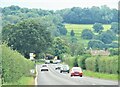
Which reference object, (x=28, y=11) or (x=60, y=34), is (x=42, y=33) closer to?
(x=28, y=11)

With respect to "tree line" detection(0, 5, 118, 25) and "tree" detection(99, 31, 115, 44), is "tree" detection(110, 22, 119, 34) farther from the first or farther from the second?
"tree" detection(99, 31, 115, 44)

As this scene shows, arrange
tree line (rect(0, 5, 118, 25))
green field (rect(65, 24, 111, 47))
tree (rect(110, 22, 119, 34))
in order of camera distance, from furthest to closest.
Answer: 1. green field (rect(65, 24, 111, 47))
2. tree (rect(110, 22, 119, 34))
3. tree line (rect(0, 5, 118, 25))

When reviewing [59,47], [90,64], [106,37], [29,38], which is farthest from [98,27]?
[90,64]

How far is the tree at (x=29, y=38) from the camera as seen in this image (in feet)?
394

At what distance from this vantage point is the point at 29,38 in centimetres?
12606

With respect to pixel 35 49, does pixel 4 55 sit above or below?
above

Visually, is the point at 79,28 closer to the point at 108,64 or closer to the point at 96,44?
the point at 96,44

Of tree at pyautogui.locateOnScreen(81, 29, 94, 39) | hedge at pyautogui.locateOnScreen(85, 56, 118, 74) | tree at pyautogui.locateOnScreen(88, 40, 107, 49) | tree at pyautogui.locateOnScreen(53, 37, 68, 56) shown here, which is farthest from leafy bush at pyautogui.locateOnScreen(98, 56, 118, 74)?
tree at pyautogui.locateOnScreen(53, 37, 68, 56)

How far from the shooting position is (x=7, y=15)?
155125 millimetres

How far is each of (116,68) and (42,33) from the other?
71.8 meters

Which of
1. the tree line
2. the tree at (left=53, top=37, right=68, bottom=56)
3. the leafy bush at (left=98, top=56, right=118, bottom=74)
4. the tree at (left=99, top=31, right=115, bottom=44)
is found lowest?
the tree at (left=53, top=37, right=68, bottom=56)

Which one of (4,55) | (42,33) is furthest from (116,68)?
(42,33)

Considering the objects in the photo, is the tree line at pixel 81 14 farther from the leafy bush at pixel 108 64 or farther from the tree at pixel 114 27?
the leafy bush at pixel 108 64

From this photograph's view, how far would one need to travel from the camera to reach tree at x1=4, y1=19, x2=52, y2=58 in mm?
120062
